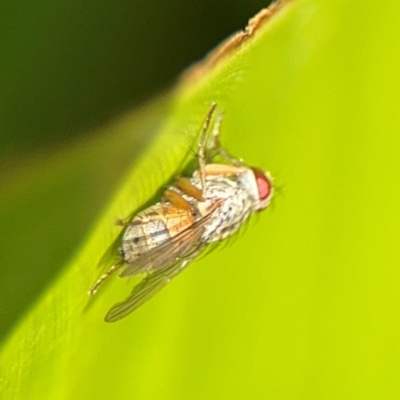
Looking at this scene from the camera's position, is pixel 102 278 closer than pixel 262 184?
Yes

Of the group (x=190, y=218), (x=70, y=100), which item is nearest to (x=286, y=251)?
(x=190, y=218)

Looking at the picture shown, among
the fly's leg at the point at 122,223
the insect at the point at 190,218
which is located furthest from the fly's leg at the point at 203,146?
the fly's leg at the point at 122,223

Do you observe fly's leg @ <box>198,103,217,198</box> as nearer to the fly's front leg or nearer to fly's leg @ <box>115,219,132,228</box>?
the fly's front leg

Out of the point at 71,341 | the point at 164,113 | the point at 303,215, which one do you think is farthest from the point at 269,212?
the point at 71,341

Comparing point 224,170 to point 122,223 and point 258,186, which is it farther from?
point 122,223

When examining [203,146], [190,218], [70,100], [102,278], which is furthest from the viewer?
[70,100]

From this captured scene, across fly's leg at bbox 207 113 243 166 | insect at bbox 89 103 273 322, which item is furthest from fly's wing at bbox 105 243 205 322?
fly's leg at bbox 207 113 243 166

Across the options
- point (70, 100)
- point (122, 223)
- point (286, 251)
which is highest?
point (70, 100)
